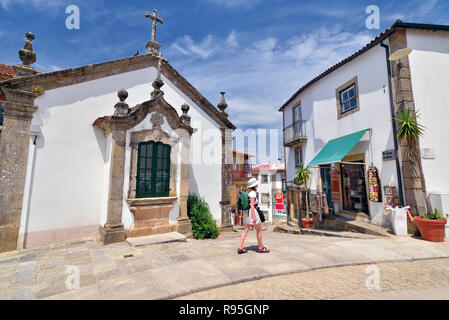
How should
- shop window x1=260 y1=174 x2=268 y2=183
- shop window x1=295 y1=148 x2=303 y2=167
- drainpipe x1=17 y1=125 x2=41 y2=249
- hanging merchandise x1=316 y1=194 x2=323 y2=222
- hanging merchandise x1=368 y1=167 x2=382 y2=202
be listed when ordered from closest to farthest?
drainpipe x1=17 y1=125 x2=41 y2=249, hanging merchandise x1=368 y1=167 x2=382 y2=202, hanging merchandise x1=316 y1=194 x2=323 y2=222, shop window x1=295 y1=148 x2=303 y2=167, shop window x1=260 y1=174 x2=268 y2=183

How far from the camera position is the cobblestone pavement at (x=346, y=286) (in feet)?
10.2

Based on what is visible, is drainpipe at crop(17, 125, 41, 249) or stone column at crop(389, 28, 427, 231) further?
stone column at crop(389, 28, 427, 231)

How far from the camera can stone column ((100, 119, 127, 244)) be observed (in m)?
5.95

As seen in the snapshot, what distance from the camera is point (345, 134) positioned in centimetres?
1000

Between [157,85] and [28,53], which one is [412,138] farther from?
[28,53]

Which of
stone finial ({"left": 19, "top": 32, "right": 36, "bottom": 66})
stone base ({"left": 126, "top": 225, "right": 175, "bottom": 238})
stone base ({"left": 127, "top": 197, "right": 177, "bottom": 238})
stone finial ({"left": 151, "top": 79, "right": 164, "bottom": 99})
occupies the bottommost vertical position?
stone base ({"left": 126, "top": 225, "right": 175, "bottom": 238})

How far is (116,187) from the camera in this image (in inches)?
241

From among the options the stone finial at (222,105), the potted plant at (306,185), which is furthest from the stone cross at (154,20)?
the potted plant at (306,185)

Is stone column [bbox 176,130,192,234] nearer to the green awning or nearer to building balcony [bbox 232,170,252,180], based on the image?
the green awning

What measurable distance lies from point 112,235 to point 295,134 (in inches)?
478

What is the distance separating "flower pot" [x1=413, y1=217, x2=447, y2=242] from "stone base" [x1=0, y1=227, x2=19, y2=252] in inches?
426

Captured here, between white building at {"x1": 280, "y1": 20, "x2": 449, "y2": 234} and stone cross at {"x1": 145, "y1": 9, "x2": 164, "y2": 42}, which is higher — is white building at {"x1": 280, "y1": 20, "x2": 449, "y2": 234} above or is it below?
below

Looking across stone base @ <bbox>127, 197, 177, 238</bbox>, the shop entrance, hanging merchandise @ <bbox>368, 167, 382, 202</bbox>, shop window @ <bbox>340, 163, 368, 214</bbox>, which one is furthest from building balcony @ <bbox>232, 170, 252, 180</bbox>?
stone base @ <bbox>127, 197, 177, 238</bbox>

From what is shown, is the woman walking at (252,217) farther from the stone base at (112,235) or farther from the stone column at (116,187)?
the stone column at (116,187)
